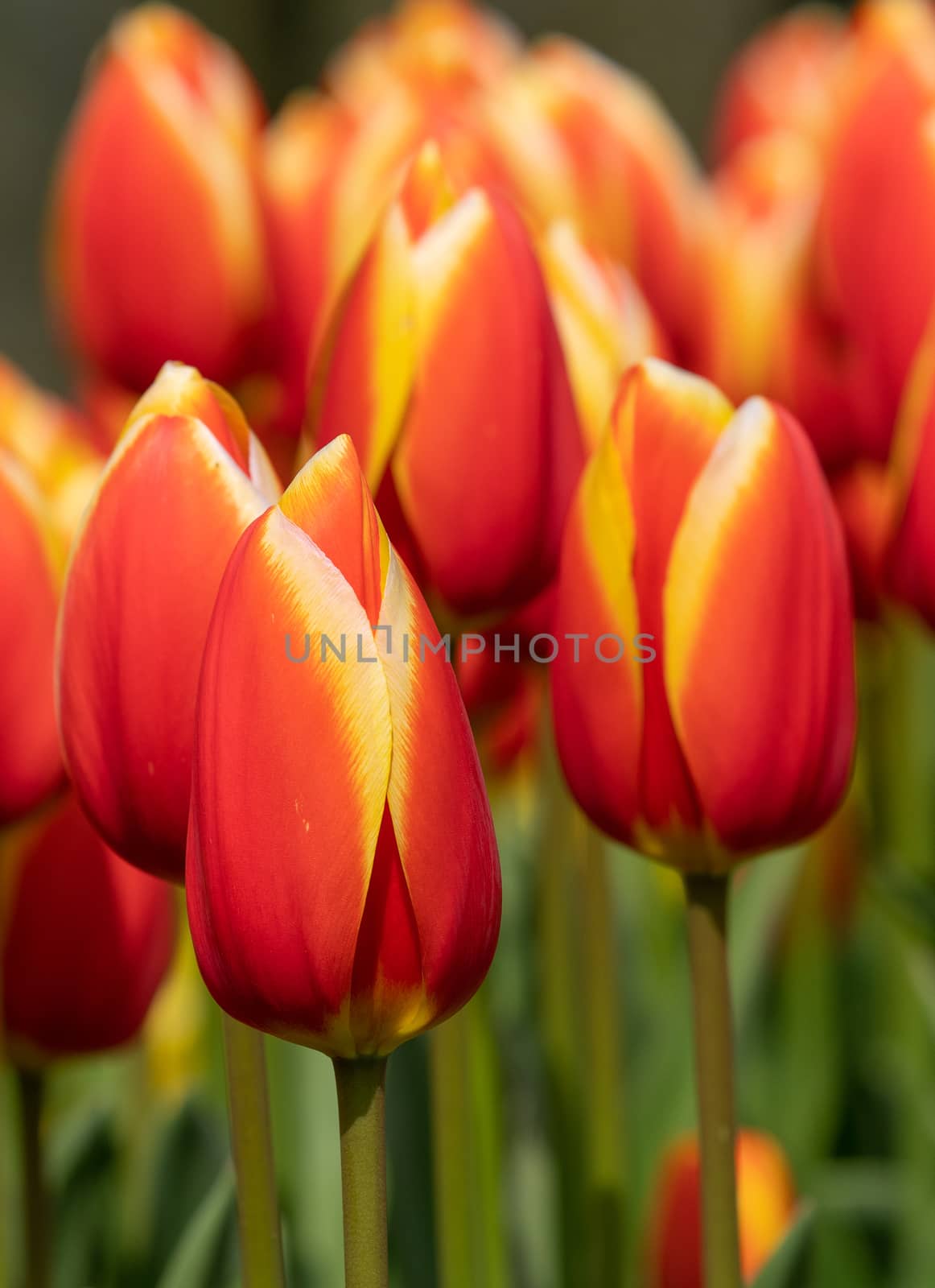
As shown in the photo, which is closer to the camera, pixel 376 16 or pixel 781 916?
pixel 781 916

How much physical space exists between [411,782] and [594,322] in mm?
243

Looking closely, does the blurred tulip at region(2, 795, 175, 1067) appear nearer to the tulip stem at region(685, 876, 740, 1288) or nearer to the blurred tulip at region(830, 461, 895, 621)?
the tulip stem at region(685, 876, 740, 1288)

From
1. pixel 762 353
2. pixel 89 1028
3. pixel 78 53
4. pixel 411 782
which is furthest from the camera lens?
pixel 78 53

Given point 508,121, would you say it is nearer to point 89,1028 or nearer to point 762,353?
point 762,353

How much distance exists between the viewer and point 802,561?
388 mm

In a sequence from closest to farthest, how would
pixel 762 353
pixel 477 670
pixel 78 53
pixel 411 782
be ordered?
pixel 411 782 → pixel 477 670 → pixel 762 353 → pixel 78 53

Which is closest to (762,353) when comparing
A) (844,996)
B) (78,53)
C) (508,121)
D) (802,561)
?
(508,121)

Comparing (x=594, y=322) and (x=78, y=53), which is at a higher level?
(x=594, y=322)

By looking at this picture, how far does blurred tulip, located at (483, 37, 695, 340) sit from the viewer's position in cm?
74

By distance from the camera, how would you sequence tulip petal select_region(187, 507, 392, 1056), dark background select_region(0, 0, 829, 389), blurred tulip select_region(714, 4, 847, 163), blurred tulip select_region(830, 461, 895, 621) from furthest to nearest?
dark background select_region(0, 0, 829, 389) → blurred tulip select_region(714, 4, 847, 163) → blurred tulip select_region(830, 461, 895, 621) → tulip petal select_region(187, 507, 392, 1056)

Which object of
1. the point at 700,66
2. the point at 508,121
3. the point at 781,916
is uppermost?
the point at 508,121

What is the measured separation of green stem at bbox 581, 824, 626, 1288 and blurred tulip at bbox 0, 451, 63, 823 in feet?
0.71

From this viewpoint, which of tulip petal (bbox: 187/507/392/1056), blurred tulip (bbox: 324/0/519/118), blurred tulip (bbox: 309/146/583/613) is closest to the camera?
tulip petal (bbox: 187/507/392/1056)

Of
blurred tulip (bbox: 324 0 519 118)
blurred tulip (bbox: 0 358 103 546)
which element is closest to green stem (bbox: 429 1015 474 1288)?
blurred tulip (bbox: 0 358 103 546)
